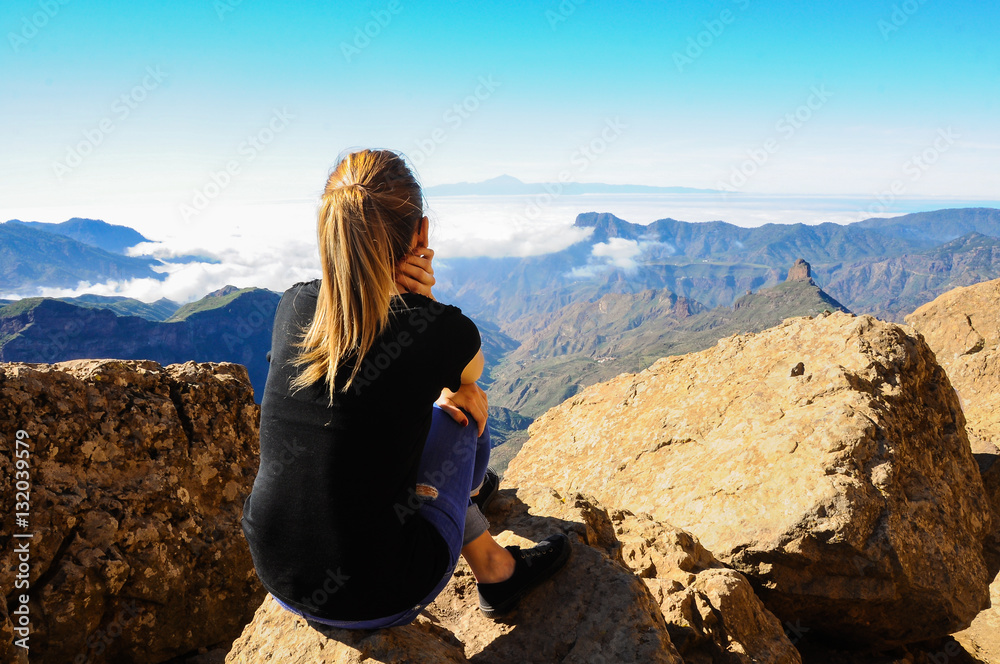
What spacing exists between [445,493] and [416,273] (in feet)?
5.75

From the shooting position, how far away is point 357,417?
3.42 m

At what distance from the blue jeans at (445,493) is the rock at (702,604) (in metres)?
2.78

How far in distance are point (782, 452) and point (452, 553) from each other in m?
6.94

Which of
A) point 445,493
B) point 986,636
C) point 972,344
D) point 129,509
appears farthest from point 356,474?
point 972,344

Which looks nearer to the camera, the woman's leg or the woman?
the woman

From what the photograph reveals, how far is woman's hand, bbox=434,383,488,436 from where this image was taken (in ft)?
15.3

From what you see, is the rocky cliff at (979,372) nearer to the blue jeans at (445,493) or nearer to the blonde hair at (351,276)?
the blue jeans at (445,493)

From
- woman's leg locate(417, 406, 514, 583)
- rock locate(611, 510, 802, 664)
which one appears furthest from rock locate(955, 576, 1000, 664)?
woman's leg locate(417, 406, 514, 583)

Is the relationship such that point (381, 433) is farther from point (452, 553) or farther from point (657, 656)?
point (657, 656)

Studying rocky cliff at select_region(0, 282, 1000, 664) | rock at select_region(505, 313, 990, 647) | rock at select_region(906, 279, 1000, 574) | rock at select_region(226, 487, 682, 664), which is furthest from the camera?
rock at select_region(906, 279, 1000, 574)

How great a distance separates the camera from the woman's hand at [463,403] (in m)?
4.67

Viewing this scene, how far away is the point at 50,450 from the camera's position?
5676 mm

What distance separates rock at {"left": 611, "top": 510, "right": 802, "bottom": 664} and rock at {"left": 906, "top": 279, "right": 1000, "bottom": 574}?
17.9 m

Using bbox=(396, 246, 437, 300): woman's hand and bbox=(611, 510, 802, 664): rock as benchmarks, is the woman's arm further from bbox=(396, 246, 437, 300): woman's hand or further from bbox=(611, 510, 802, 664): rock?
bbox=(611, 510, 802, 664): rock
